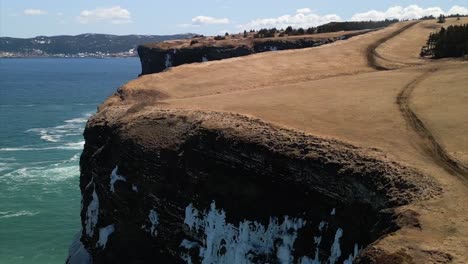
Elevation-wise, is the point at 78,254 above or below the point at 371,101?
below

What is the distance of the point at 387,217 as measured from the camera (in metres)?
19.4

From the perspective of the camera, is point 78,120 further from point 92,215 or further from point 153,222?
point 153,222

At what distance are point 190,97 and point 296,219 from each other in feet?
53.4

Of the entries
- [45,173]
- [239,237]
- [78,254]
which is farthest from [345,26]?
[239,237]

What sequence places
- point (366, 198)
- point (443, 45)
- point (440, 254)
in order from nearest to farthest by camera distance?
point (440, 254) → point (366, 198) → point (443, 45)

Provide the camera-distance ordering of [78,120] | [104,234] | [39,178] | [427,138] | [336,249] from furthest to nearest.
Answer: [78,120], [39,178], [104,234], [427,138], [336,249]

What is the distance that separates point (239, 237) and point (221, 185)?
7.95 feet

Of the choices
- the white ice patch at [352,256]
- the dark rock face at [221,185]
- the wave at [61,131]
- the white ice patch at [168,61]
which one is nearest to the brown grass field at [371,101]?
the dark rock face at [221,185]

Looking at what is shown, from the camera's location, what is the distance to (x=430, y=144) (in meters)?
24.1

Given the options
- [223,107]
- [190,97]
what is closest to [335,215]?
[223,107]

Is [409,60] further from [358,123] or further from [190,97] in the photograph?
[358,123]

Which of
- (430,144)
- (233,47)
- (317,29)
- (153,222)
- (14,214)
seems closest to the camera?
(430,144)

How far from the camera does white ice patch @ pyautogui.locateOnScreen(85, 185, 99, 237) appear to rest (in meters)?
33.0

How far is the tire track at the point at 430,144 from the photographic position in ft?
70.8
